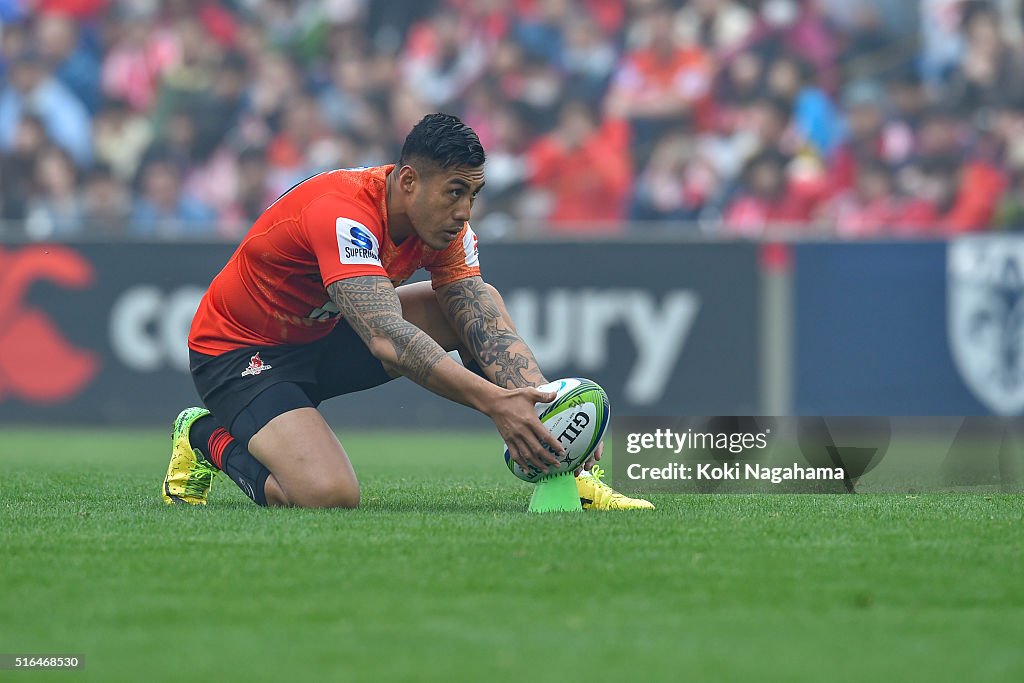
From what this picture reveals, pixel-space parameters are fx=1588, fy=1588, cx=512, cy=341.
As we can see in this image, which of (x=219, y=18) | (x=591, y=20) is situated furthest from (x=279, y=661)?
(x=219, y=18)

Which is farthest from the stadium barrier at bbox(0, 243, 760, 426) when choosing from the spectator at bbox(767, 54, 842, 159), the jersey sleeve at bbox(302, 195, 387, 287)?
the jersey sleeve at bbox(302, 195, 387, 287)

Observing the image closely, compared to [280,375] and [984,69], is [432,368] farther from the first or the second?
[984,69]

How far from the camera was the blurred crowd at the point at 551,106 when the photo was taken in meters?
13.0

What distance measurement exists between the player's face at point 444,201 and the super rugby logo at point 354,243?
0.23 meters

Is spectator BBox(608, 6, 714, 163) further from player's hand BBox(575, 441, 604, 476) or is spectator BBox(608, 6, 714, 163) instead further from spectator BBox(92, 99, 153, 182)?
player's hand BBox(575, 441, 604, 476)

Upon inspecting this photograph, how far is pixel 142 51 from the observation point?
596 inches

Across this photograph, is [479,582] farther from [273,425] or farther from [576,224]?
[576,224]

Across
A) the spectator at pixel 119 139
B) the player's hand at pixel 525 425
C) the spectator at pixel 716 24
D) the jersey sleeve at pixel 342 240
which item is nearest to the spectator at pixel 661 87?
the spectator at pixel 716 24

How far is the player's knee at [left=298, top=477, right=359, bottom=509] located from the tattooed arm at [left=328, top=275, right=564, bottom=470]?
1.62 feet

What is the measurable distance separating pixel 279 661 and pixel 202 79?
1226 cm

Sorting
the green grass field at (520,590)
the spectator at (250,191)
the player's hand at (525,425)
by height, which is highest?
the spectator at (250,191)

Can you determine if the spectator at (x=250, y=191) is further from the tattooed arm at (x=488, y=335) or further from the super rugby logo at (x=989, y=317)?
the tattooed arm at (x=488, y=335)

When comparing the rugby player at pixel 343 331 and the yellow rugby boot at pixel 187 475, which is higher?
the rugby player at pixel 343 331

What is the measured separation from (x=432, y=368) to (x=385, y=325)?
0.23 metres
